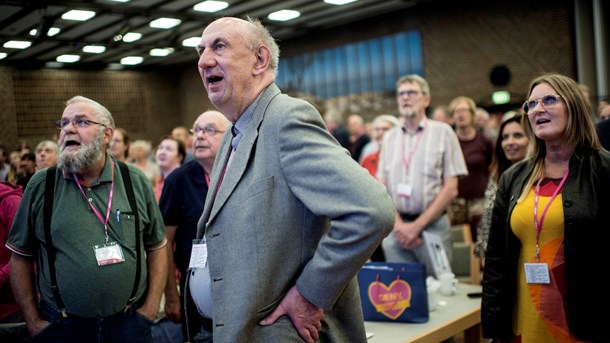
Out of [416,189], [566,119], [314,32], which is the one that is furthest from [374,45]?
[566,119]

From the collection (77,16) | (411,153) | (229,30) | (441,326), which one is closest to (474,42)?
(411,153)

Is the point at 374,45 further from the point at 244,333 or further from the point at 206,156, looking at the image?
the point at 244,333

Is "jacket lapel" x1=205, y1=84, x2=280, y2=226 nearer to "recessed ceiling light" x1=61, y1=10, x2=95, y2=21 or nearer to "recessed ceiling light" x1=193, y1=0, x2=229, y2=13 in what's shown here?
"recessed ceiling light" x1=61, y1=10, x2=95, y2=21

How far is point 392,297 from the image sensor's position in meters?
2.54

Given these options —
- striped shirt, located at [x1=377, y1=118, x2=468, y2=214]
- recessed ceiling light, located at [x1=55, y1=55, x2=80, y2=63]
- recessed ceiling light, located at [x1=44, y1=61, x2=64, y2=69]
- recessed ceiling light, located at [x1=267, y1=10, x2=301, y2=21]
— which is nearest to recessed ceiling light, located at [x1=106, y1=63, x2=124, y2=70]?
recessed ceiling light, located at [x1=55, y1=55, x2=80, y2=63]

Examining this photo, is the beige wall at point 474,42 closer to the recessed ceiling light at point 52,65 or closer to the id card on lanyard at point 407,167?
the recessed ceiling light at point 52,65

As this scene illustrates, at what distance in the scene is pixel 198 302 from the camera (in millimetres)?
1731

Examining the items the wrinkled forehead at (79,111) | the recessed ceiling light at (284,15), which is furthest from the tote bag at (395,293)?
the recessed ceiling light at (284,15)

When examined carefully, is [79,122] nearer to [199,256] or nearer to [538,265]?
[199,256]

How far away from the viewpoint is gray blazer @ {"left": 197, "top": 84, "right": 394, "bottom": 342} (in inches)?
52.5

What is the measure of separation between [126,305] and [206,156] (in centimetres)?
93

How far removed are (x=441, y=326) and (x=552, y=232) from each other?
2.30ft

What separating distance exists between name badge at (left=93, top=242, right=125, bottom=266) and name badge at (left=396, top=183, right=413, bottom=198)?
6.36ft

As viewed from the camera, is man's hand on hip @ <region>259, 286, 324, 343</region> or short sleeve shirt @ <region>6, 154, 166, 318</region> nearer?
man's hand on hip @ <region>259, 286, 324, 343</region>
